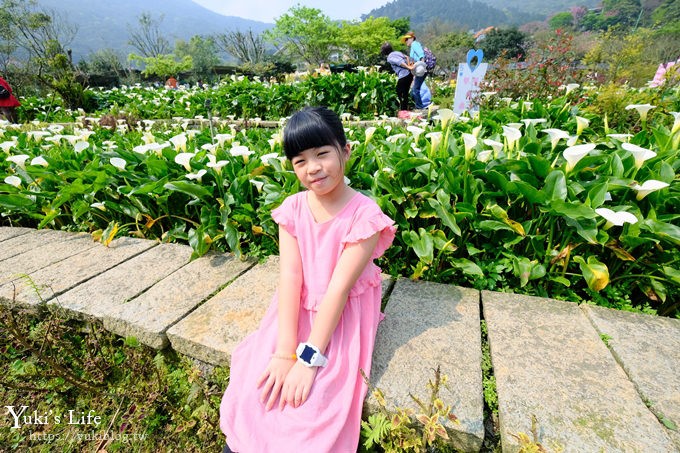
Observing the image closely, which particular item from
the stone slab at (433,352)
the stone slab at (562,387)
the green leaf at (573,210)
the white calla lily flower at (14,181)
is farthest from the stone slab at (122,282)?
the green leaf at (573,210)

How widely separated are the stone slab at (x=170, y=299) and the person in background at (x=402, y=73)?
23.9ft

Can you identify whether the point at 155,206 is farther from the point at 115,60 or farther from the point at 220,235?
the point at 115,60

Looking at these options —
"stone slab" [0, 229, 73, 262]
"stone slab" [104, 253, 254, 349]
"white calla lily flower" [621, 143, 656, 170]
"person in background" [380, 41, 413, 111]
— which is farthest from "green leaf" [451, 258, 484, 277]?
"person in background" [380, 41, 413, 111]

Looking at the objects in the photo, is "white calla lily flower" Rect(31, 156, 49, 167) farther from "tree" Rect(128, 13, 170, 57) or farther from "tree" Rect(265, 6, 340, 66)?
"tree" Rect(128, 13, 170, 57)

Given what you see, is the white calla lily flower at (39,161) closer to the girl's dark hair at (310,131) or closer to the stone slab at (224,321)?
the stone slab at (224,321)

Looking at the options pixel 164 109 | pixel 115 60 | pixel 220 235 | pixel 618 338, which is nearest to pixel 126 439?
pixel 220 235

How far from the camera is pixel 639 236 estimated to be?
1.79 meters

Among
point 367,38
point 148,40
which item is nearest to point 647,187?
point 367,38

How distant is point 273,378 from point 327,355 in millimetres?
230

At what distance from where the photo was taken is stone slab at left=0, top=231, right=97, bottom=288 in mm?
2455

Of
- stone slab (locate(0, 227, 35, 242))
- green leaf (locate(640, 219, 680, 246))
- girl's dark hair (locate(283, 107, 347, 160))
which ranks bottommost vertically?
stone slab (locate(0, 227, 35, 242))

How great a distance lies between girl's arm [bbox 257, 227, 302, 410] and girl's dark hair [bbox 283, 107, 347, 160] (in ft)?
1.38

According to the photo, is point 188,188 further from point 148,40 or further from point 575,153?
point 148,40

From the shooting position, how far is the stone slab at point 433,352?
132 centimetres
